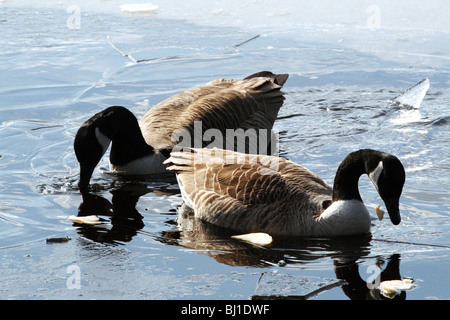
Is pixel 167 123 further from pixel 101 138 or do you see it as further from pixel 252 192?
pixel 252 192

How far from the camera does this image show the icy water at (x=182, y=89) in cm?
570

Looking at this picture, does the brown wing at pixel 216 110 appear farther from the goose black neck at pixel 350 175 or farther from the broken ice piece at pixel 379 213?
the broken ice piece at pixel 379 213

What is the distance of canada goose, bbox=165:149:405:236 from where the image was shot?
6410mm

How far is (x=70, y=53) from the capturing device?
13547 millimetres

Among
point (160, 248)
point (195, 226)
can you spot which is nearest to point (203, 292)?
point (160, 248)

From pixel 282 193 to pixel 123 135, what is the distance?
2661 millimetres

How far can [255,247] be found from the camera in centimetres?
641

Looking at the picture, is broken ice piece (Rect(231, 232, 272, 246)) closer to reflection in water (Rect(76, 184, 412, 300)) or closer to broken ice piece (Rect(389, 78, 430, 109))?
reflection in water (Rect(76, 184, 412, 300))

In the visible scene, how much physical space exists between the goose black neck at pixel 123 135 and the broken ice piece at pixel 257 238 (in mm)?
2497

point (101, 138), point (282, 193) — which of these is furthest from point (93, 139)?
point (282, 193)

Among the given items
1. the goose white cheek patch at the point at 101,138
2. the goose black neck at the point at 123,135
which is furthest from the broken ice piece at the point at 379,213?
the goose white cheek patch at the point at 101,138

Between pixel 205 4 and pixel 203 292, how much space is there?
1336 cm
